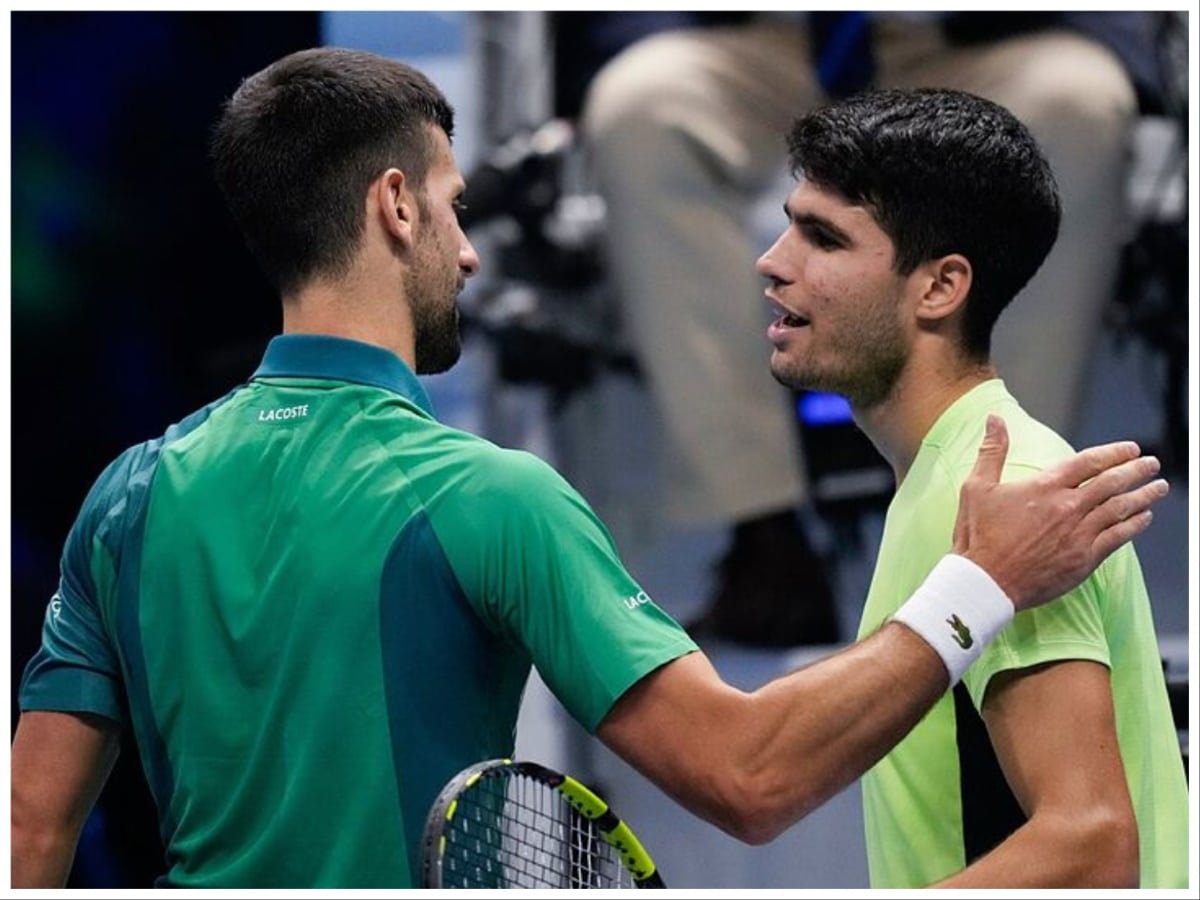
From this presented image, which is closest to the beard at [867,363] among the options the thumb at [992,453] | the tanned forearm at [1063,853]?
the thumb at [992,453]

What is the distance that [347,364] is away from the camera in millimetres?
2107

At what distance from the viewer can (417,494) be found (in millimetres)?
1995

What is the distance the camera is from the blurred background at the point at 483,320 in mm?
3938

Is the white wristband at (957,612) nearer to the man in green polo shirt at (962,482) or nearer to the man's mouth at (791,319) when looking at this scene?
the man in green polo shirt at (962,482)

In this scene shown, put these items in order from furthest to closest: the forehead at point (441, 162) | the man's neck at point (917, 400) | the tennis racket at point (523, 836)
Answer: the man's neck at point (917, 400), the forehead at point (441, 162), the tennis racket at point (523, 836)

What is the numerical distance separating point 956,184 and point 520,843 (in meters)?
0.90

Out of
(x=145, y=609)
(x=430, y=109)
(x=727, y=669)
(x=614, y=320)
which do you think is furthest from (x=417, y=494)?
(x=614, y=320)

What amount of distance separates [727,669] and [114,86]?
1.60 m

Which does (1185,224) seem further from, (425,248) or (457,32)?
(425,248)

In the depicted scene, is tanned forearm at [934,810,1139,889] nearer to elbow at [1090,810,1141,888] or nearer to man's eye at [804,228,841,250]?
elbow at [1090,810,1141,888]

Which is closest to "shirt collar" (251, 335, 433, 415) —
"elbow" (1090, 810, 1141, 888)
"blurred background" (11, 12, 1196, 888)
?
"elbow" (1090, 810, 1141, 888)

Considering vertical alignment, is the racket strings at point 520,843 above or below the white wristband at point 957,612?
below

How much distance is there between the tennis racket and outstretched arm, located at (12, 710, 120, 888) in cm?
44

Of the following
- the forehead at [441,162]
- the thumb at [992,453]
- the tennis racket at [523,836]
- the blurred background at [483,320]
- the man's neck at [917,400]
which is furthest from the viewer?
the blurred background at [483,320]
